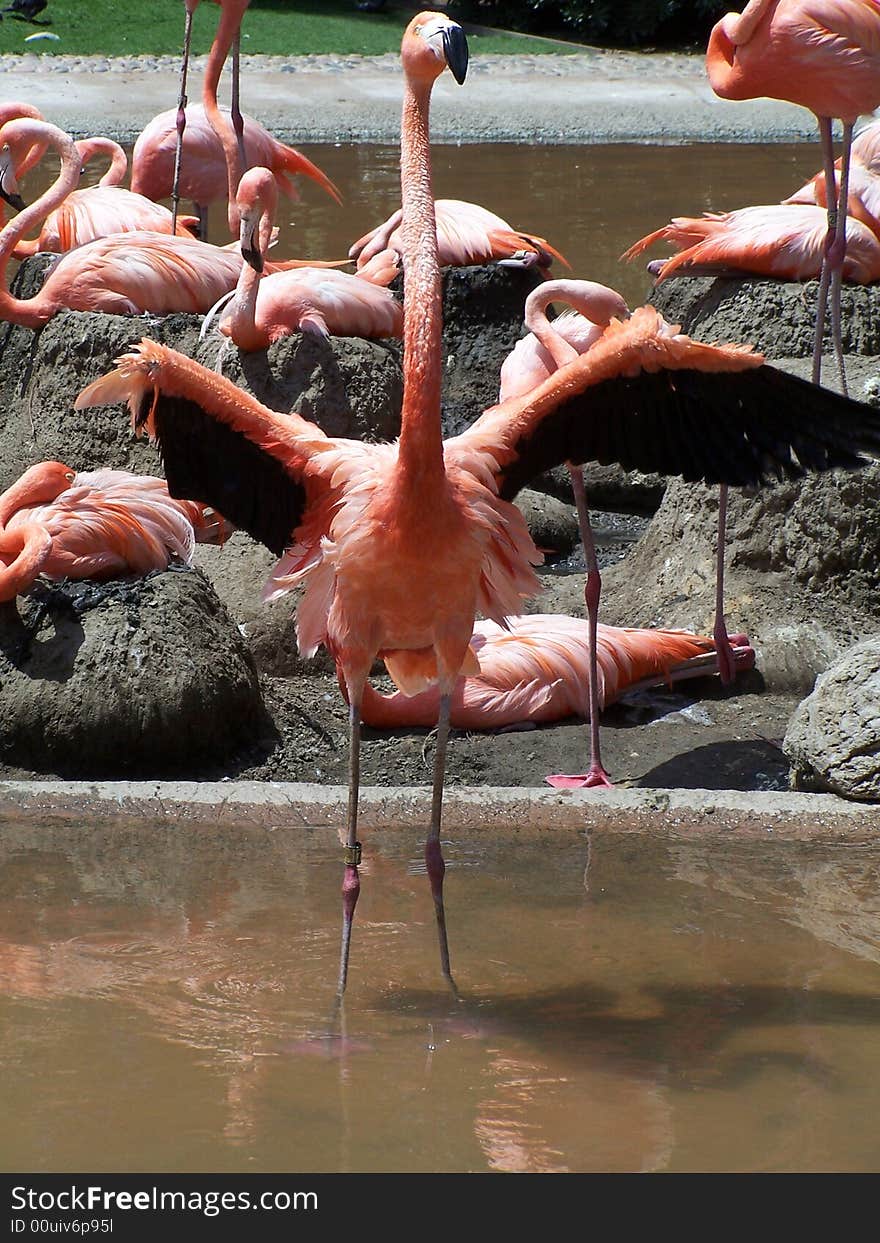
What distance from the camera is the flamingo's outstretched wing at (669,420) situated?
11.7 feet


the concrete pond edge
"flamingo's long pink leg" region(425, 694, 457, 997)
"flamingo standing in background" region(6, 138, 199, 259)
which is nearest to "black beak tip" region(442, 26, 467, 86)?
"flamingo's long pink leg" region(425, 694, 457, 997)

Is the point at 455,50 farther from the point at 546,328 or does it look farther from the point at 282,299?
the point at 282,299

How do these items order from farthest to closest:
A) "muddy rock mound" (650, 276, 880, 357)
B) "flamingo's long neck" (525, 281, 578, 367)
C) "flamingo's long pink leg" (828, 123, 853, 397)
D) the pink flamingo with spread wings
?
the pink flamingo with spread wings < "muddy rock mound" (650, 276, 880, 357) < "flamingo's long pink leg" (828, 123, 853, 397) < "flamingo's long neck" (525, 281, 578, 367)

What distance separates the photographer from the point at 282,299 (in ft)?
18.9

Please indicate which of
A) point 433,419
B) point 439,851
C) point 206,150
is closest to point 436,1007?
point 439,851

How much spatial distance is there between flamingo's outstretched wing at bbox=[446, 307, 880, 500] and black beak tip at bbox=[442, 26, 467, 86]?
25.7 inches

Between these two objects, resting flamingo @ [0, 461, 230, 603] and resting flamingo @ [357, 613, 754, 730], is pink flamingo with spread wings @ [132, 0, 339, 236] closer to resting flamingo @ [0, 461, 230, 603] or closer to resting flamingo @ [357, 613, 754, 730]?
resting flamingo @ [0, 461, 230, 603]

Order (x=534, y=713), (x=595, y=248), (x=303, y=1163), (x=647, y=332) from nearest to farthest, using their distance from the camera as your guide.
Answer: (x=303, y=1163) < (x=647, y=332) < (x=534, y=713) < (x=595, y=248)

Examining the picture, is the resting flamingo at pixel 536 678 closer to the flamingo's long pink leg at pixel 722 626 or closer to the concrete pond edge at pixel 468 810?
the flamingo's long pink leg at pixel 722 626

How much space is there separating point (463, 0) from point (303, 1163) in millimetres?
23262

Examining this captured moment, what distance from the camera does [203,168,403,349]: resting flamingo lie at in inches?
211

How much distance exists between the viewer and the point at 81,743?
4.61 metres

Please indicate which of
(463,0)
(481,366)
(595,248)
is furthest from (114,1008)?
(463,0)
